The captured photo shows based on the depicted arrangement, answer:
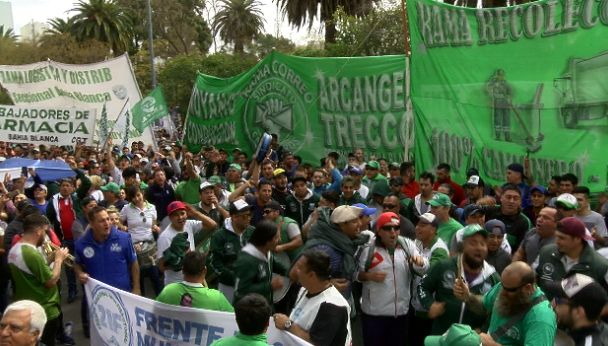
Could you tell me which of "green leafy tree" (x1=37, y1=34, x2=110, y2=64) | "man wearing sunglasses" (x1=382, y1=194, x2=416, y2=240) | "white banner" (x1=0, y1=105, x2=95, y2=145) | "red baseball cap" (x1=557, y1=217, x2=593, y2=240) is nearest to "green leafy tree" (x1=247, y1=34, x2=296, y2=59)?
"green leafy tree" (x1=37, y1=34, x2=110, y2=64)

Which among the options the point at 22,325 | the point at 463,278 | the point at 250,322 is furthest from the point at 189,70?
the point at 250,322

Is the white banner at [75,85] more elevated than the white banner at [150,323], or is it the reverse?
the white banner at [75,85]

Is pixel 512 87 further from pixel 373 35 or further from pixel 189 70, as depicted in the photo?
pixel 189 70

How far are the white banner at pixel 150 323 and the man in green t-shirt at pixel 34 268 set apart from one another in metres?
0.31

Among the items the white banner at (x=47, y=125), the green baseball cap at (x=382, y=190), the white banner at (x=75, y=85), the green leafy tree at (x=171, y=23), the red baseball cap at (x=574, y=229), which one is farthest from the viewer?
the green leafy tree at (x=171, y=23)

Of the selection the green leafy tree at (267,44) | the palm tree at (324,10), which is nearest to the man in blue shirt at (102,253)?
the palm tree at (324,10)

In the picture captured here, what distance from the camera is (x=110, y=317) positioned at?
18.4 ft

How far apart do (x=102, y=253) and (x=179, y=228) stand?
905mm

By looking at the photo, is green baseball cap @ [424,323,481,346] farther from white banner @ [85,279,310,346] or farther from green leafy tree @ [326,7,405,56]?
green leafy tree @ [326,7,405,56]

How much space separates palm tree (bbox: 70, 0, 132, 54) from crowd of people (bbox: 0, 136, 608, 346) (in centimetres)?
4075

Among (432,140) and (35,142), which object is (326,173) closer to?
(432,140)

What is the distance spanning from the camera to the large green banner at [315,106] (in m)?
13.0

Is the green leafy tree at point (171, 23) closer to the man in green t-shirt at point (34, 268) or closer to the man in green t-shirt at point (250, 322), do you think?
the man in green t-shirt at point (34, 268)

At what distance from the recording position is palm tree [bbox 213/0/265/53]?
54531 mm
